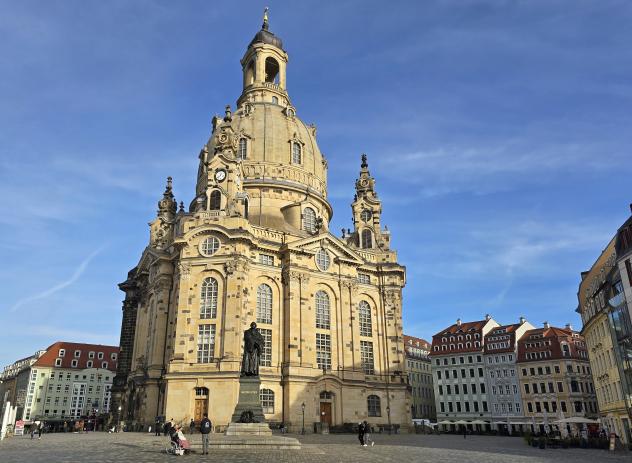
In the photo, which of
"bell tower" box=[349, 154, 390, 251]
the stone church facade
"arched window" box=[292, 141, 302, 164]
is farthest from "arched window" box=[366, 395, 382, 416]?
"arched window" box=[292, 141, 302, 164]

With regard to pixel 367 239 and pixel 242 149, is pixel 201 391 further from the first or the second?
pixel 242 149

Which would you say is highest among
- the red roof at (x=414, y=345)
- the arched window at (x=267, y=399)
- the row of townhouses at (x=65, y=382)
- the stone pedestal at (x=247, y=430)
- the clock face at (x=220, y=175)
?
the clock face at (x=220, y=175)

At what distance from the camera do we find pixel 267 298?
5416 centimetres

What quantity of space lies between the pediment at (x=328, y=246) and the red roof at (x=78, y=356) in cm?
6636

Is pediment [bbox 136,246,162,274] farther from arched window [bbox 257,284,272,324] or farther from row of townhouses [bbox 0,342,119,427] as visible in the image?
row of townhouses [bbox 0,342,119,427]

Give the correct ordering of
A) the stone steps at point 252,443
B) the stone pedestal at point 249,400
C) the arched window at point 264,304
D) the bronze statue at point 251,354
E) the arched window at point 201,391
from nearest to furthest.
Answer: the stone steps at point 252,443, the stone pedestal at point 249,400, the bronze statue at point 251,354, the arched window at point 201,391, the arched window at point 264,304

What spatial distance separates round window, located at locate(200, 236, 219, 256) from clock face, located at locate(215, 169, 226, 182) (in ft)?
26.3

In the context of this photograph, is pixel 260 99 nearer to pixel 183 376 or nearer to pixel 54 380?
pixel 183 376

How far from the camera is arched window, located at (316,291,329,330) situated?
56062 mm

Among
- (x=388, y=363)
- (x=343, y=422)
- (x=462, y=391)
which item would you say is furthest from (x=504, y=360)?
(x=343, y=422)

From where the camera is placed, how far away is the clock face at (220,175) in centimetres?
5719

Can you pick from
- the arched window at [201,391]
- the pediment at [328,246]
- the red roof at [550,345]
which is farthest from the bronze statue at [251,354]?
the red roof at [550,345]

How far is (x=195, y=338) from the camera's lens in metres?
49.1

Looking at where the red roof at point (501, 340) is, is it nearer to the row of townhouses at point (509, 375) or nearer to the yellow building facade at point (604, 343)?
the row of townhouses at point (509, 375)
